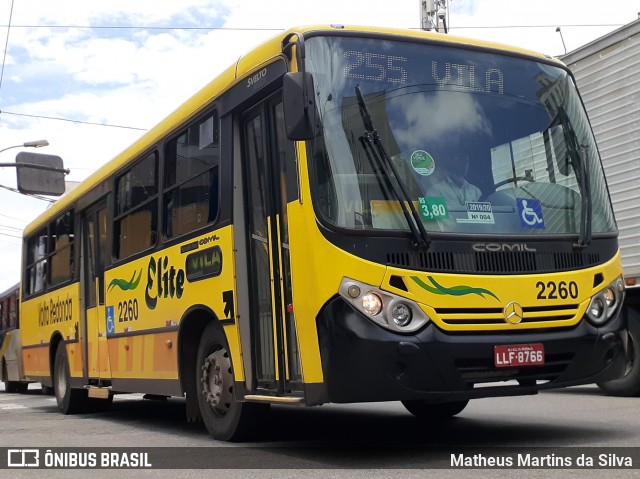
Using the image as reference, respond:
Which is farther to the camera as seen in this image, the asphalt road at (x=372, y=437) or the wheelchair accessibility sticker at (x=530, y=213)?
the wheelchair accessibility sticker at (x=530, y=213)

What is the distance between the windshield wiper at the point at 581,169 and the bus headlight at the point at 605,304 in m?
0.38

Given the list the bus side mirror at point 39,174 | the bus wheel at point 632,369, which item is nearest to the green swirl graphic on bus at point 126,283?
the bus wheel at point 632,369

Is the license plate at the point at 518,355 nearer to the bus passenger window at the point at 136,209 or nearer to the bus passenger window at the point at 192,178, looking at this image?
the bus passenger window at the point at 192,178

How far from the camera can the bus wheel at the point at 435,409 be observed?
898 centimetres

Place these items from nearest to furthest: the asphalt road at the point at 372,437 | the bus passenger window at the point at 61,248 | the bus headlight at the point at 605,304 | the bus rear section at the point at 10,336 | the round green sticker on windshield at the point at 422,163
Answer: the asphalt road at the point at 372,437 < the round green sticker on windshield at the point at 422,163 < the bus headlight at the point at 605,304 < the bus passenger window at the point at 61,248 < the bus rear section at the point at 10,336

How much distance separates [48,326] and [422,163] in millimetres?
8993

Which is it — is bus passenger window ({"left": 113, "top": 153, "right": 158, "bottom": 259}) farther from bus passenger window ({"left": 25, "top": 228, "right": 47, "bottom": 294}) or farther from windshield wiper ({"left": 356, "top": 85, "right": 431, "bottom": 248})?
bus passenger window ({"left": 25, "top": 228, "right": 47, "bottom": 294})

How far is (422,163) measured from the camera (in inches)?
259

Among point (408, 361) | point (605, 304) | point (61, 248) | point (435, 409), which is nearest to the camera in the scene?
point (408, 361)

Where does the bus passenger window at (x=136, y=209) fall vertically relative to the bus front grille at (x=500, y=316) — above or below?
above

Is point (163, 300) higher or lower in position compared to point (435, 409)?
higher

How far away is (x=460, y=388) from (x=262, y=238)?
1969 millimetres

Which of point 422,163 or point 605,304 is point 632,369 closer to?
point 605,304

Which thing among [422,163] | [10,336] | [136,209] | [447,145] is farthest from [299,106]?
[10,336]
